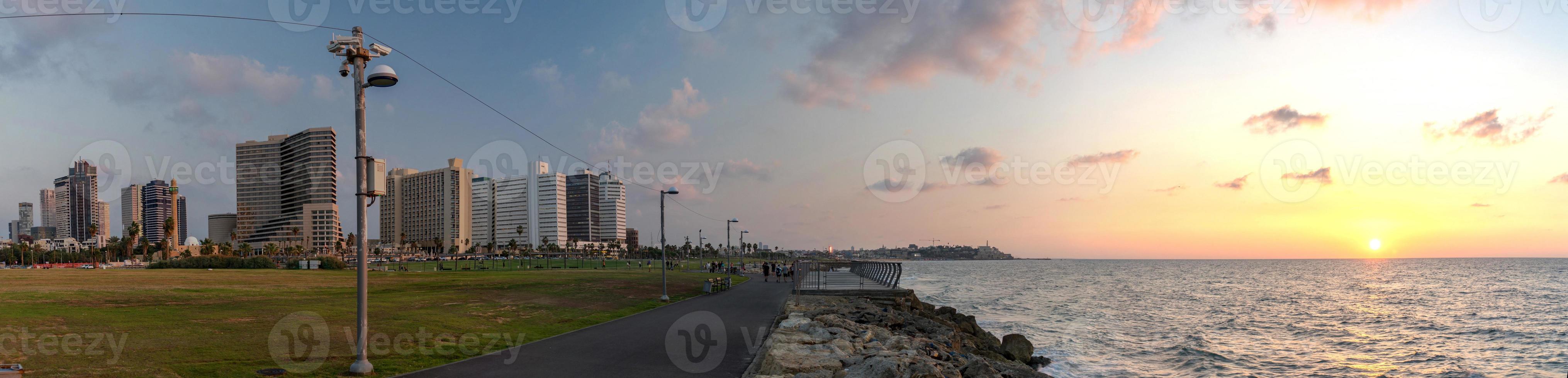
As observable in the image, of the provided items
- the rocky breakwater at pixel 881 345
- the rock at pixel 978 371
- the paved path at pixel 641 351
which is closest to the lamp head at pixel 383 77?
the paved path at pixel 641 351

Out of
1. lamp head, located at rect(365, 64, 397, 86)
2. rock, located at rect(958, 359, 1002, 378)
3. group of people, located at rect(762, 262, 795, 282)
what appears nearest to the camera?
lamp head, located at rect(365, 64, 397, 86)

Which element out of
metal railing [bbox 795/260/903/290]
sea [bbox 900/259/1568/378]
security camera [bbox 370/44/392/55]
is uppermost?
security camera [bbox 370/44/392/55]

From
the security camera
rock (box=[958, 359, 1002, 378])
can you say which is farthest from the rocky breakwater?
the security camera

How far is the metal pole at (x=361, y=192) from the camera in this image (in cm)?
1352

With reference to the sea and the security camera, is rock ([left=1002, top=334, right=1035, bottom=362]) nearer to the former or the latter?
the sea

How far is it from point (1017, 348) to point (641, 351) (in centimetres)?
1475

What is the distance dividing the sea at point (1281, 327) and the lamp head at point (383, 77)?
2215cm

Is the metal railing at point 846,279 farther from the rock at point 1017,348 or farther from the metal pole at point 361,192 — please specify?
the metal pole at point 361,192

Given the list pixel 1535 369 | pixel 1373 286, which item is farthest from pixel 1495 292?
pixel 1535 369

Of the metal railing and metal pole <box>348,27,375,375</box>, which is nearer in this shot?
metal pole <box>348,27,375,375</box>

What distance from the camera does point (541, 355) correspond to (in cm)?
1627

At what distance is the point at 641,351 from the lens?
17.2 m

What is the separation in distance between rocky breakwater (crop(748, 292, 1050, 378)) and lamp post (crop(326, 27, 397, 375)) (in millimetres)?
7470

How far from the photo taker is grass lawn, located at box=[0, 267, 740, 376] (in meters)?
13.9
